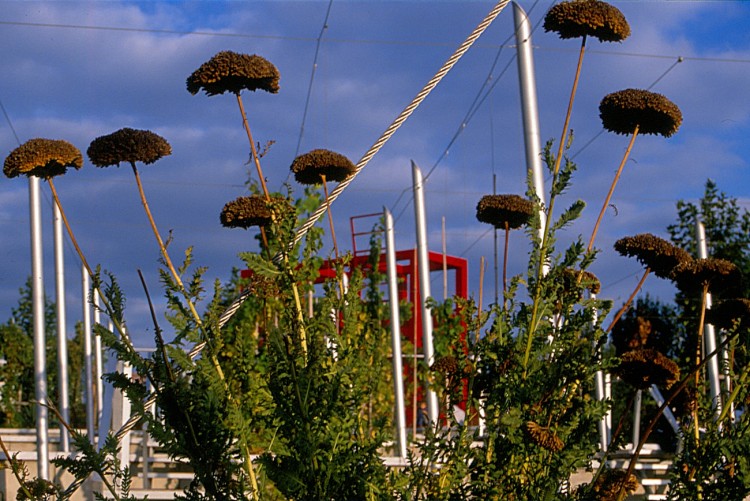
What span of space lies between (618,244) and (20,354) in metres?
16.1

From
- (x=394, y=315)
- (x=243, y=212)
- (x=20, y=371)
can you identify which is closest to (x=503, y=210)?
(x=243, y=212)

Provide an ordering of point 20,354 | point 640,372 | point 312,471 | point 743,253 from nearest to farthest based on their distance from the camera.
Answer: point 312,471 < point 640,372 < point 743,253 < point 20,354

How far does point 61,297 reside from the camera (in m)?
8.41

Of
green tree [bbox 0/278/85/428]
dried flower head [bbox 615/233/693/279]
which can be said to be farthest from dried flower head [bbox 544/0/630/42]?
green tree [bbox 0/278/85/428]

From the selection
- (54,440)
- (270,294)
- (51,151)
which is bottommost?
(54,440)

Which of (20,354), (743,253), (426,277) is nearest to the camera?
(426,277)

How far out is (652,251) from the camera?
10.4ft

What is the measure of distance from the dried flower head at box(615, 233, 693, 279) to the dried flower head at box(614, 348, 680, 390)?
0.41 metres

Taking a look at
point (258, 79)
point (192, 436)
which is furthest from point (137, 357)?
point (258, 79)

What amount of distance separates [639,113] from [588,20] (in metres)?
0.37

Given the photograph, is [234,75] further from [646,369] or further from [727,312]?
[727,312]

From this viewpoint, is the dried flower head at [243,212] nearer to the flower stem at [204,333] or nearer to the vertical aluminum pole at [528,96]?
the flower stem at [204,333]

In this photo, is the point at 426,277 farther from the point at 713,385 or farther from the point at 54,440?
the point at 54,440

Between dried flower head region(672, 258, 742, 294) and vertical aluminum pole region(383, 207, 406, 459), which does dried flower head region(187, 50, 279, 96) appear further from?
vertical aluminum pole region(383, 207, 406, 459)
